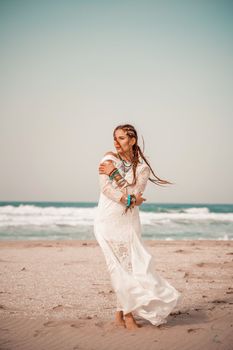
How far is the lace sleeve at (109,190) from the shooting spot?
161 inches

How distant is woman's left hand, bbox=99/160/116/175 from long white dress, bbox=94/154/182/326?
0.05 meters

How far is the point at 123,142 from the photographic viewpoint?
14.2 ft

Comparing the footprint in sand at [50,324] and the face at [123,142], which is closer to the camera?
the face at [123,142]

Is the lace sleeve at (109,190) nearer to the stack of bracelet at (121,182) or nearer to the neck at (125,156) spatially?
the stack of bracelet at (121,182)

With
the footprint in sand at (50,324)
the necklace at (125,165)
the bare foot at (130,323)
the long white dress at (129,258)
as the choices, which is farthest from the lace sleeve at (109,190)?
the footprint in sand at (50,324)

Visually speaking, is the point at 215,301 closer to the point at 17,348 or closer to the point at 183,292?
the point at 183,292

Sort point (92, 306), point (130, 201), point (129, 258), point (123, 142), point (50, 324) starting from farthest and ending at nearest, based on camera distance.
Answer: point (92, 306) < point (50, 324) < point (123, 142) < point (129, 258) < point (130, 201)

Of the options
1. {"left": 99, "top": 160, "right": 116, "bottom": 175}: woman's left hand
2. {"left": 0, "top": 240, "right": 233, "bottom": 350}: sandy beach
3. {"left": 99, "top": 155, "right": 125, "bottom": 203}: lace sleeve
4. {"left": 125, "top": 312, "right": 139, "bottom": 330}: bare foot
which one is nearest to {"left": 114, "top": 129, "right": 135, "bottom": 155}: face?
{"left": 99, "top": 160, "right": 116, "bottom": 175}: woman's left hand

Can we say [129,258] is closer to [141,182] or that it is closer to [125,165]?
[141,182]

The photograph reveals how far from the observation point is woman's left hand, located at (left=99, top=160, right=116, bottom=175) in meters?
4.12

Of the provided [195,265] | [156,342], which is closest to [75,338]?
[156,342]

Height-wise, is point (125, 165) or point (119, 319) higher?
point (125, 165)

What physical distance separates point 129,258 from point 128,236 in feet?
Answer: 0.81

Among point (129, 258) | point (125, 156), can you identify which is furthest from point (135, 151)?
point (129, 258)
